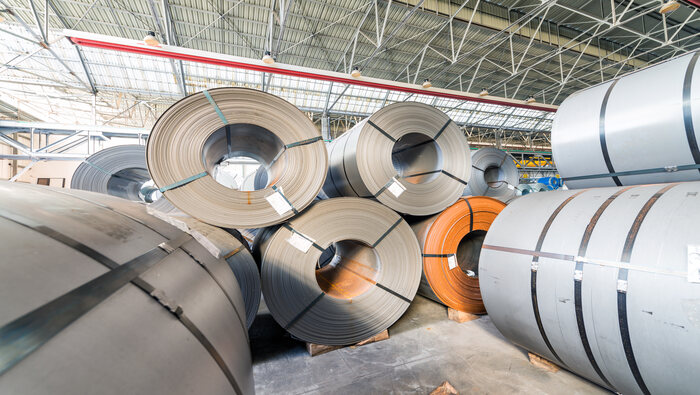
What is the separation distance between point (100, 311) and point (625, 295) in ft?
6.96

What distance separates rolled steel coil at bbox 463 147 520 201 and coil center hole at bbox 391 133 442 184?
10.1ft

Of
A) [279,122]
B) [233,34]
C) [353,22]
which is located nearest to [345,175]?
[279,122]

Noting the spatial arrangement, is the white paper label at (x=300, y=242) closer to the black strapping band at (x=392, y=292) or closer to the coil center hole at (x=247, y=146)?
the coil center hole at (x=247, y=146)

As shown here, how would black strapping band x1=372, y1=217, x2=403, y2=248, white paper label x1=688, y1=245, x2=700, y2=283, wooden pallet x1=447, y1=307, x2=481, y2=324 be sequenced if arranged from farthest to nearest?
wooden pallet x1=447, y1=307, x2=481, y2=324 < black strapping band x1=372, y1=217, x2=403, y2=248 < white paper label x1=688, y1=245, x2=700, y2=283

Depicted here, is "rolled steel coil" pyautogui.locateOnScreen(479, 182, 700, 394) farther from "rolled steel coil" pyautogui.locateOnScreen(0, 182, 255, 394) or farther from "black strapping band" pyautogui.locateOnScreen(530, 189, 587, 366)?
"rolled steel coil" pyautogui.locateOnScreen(0, 182, 255, 394)

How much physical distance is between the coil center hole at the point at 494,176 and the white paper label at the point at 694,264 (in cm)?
606

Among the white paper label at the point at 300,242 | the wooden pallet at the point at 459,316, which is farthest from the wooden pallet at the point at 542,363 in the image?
the white paper label at the point at 300,242

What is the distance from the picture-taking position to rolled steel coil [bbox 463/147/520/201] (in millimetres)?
6281

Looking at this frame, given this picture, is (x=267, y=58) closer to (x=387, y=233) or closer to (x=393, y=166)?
(x=393, y=166)

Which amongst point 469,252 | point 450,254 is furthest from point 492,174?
point 450,254

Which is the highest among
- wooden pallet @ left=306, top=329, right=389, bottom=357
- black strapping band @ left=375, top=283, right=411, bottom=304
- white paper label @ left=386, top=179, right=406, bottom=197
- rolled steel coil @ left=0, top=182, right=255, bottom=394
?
white paper label @ left=386, top=179, right=406, bottom=197

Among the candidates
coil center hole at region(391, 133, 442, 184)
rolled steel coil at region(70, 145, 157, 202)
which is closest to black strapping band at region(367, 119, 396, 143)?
coil center hole at region(391, 133, 442, 184)

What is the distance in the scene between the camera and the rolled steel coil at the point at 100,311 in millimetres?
416

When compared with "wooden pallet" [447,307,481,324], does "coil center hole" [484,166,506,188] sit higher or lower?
higher
